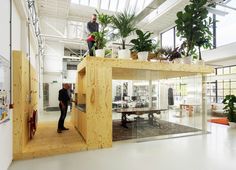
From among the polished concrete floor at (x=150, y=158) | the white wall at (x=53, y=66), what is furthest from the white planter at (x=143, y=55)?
the white wall at (x=53, y=66)

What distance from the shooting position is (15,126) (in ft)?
10.9

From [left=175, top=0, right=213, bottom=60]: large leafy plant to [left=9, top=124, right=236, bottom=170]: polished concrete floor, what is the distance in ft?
9.59

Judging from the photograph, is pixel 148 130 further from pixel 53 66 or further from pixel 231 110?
pixel 53 66

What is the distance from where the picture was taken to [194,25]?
5.23 metres

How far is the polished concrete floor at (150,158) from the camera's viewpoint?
3043 millimetres

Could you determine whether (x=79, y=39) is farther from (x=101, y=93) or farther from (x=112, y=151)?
(x=112, y=151)

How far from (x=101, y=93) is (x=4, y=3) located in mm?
2526

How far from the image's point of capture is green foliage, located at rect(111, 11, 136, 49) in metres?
4.40

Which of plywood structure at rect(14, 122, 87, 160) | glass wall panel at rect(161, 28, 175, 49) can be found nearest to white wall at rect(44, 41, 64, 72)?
glass wall panel at rect(161, 28, 175, 49)

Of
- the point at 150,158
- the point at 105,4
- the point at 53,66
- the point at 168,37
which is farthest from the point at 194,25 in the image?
the point at 53,66

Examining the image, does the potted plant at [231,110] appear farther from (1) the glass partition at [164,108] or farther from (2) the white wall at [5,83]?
(2) the white wall at [5,83]

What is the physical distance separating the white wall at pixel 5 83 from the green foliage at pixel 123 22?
7.85 feet

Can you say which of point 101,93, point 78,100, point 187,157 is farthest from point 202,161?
point 78,100

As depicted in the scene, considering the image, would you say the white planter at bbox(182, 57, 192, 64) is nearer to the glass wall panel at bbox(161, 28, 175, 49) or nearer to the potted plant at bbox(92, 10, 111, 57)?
the potted plant at bbox(92, 10, 111, 57)
